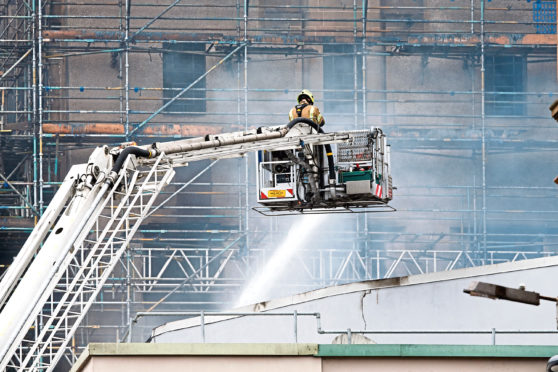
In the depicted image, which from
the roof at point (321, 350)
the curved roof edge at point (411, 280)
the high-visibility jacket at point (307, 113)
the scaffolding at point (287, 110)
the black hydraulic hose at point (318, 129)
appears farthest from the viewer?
the scaffolding at point (287, 110)

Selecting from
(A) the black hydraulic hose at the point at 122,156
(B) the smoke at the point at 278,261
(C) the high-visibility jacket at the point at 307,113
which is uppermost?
(C) the high-visibility jacket at the point at 307,113

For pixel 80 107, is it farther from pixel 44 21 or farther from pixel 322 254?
pixel 322 254

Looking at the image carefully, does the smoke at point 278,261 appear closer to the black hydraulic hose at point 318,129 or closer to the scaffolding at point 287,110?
the scaffolding at point 287,110

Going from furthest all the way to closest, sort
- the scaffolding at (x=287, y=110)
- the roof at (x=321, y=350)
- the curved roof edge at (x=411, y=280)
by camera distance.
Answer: the scaffolding at (x=287, y=110) → the curved roof edge at (x=411, y=280) → the roof at (x=321, y=350)

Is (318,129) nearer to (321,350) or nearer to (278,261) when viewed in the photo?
(321,350)

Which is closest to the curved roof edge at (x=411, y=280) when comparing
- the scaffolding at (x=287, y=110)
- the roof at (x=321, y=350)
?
the roof at (x=321, y=350)

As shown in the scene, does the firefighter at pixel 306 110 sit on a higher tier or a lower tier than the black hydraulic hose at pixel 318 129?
higher

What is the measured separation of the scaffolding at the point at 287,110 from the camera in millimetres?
32594

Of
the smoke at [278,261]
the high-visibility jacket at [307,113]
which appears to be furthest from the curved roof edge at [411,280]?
the smoke at [278,261]

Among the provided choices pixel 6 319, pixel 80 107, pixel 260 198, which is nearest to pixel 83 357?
pixel 6 319

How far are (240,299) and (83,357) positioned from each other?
58.0ft

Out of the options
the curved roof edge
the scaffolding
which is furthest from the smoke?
the curved roof edge

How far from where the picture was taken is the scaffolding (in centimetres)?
3259

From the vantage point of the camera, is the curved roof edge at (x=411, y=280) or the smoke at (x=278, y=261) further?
the smoke at (x=278, y=261)
